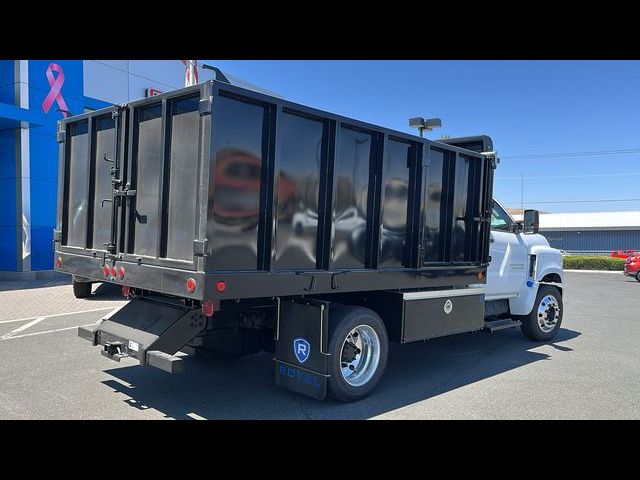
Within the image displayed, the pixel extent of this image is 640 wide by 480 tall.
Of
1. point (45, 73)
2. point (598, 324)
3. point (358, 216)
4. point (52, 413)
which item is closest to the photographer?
point (52, 413)

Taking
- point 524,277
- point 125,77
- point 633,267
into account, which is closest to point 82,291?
point 125,77

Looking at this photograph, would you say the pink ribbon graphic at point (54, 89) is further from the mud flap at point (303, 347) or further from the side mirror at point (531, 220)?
the side mirror at point (531, 220)

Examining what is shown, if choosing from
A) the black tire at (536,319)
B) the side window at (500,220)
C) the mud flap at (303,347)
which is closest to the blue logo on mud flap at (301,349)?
the mud flap at (303,347)

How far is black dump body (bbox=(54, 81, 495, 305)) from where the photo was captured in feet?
14.3

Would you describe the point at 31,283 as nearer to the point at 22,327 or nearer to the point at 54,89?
the point at 54,89

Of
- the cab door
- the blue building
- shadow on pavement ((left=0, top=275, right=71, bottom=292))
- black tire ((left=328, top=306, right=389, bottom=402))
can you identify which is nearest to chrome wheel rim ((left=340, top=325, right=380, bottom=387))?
black tire ((left=328, top=306, right=389, bottom=402))

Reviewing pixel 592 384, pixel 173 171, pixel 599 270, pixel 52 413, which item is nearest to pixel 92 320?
pixel 52 413

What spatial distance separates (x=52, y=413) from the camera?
183 inches

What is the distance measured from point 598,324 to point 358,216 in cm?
755

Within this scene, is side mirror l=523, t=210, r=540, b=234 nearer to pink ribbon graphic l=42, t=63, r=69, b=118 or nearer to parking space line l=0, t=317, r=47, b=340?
parking space line l=0, t=317, r=47, b=340

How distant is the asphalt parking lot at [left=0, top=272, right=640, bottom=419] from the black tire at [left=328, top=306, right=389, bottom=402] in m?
0.13

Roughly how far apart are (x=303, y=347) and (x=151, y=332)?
56.7 inches

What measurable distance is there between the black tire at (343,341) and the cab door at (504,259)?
2666 mm
